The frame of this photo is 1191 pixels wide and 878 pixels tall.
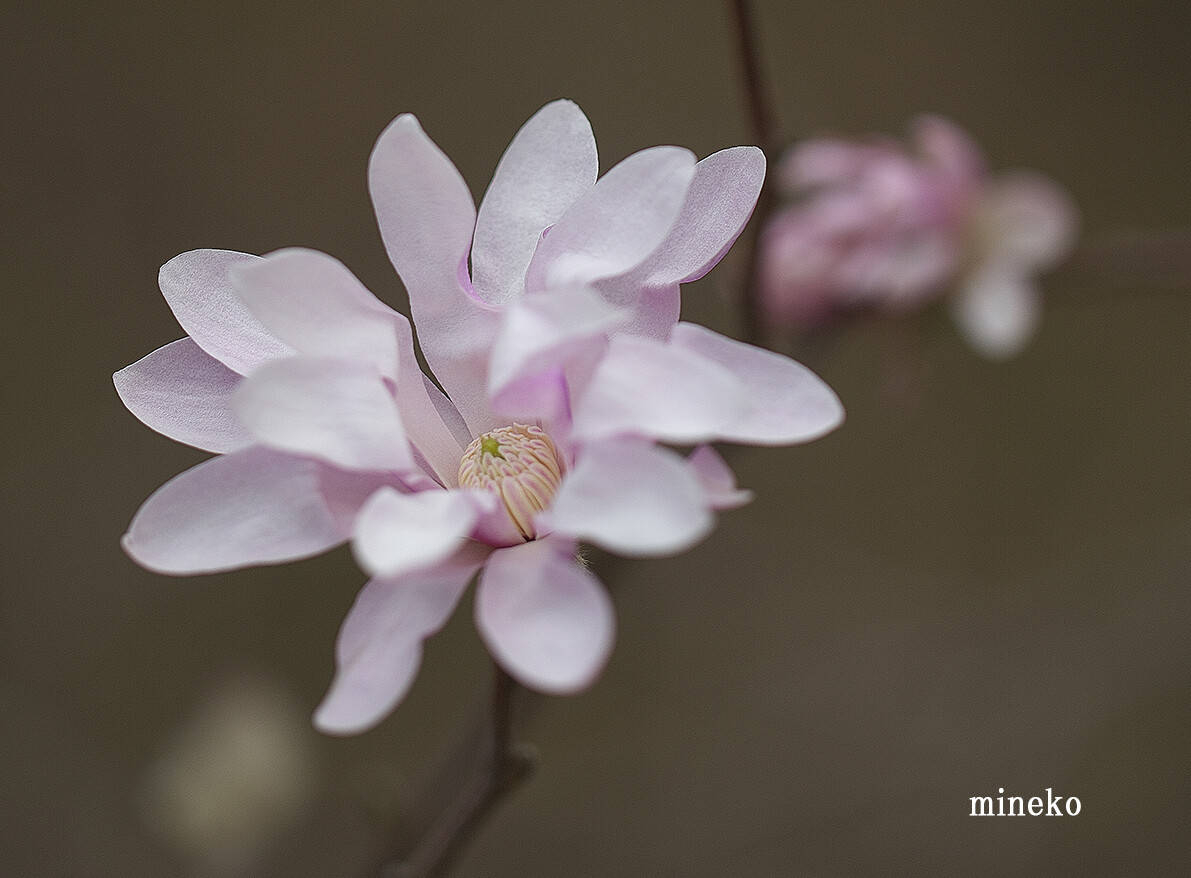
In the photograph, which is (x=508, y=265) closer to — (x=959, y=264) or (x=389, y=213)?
(x=389, y=213)

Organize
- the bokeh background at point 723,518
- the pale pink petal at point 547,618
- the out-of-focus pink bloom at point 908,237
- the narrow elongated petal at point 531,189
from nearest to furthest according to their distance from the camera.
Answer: the pale pink petal at point 547,618, the narrow elongated petal at point 531,189, the out-of-focus pink bloom at point 908,237, the bokeh background at point 723,518

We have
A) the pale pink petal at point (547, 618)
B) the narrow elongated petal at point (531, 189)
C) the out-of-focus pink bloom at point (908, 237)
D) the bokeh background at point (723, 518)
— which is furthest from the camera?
the bokeh background at point (723, 518)

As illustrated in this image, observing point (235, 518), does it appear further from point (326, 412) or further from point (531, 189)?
point (531, 189)

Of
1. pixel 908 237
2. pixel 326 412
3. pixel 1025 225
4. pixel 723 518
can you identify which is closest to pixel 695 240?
pixel 326 412

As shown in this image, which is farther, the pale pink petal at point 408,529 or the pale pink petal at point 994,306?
the pale pink petal at point 994,306

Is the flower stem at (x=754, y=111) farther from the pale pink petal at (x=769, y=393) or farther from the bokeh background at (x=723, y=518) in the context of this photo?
the bokeh background at (x=723, y=518)

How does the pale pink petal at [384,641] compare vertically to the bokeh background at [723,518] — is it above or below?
above

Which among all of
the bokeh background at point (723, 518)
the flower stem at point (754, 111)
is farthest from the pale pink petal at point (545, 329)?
the bokeh background at point (723, 518)
